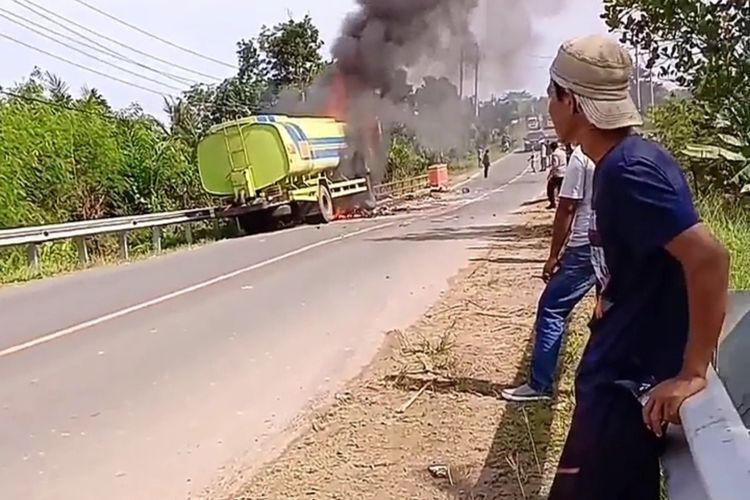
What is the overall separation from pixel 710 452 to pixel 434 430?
4.05 m

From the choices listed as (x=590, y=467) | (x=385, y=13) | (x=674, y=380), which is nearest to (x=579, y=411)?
(x=590, y=467)

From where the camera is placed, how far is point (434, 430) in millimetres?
5742

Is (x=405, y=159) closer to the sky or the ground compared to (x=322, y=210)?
closer to the sky

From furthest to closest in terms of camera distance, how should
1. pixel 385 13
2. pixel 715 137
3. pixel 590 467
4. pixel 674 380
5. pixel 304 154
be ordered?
pixel 385 13, pixel 304 154, pixel 715 137, pixel 590 467, pixel 674 380

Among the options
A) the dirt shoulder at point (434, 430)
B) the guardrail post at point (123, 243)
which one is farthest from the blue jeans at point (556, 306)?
the guardrail post at point (123, 243)

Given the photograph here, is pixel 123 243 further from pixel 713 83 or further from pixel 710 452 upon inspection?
pixel 710 452

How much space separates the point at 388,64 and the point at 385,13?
59.6 inches

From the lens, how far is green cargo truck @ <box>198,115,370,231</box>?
25359 mm

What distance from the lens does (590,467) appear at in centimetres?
269

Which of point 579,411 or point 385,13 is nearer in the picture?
point 579,411

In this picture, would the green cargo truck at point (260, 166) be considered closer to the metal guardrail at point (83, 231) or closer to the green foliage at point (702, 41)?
the metal guardrail at point (83, 231)

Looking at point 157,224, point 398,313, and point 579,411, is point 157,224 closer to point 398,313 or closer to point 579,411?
point 398,313

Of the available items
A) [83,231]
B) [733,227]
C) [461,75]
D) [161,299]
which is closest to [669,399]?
[733,227]

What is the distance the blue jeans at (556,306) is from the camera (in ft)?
19.0
